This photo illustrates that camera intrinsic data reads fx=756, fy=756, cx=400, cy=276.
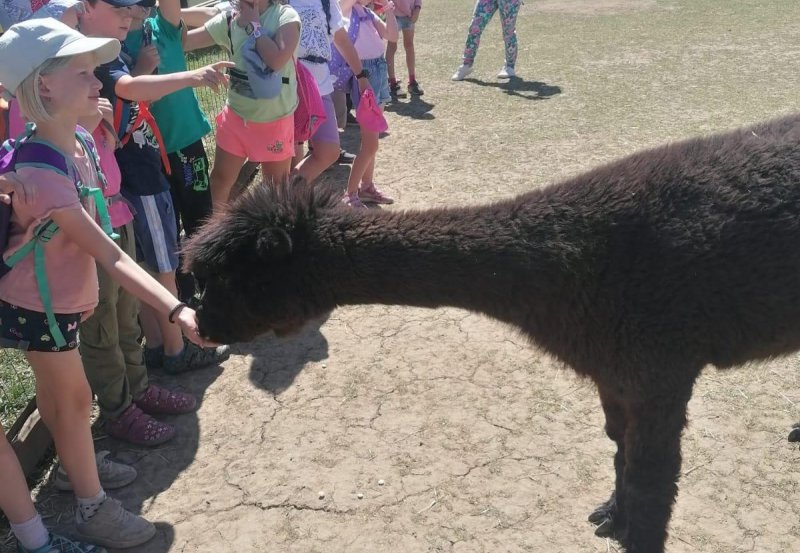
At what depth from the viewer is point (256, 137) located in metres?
4.34

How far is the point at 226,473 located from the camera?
3.23m

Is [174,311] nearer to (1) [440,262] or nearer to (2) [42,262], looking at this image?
(2) [42,262]

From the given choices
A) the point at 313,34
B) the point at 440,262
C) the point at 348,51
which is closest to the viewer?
the point at 440,262

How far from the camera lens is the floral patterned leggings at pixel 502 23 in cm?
966

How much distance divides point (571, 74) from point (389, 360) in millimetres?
6921

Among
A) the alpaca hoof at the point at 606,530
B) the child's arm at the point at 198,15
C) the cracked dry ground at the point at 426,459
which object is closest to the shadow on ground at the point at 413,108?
the child's arm at the point at 198,15

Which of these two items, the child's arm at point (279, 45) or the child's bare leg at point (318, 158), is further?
the child's bare leg at point (318, 158)

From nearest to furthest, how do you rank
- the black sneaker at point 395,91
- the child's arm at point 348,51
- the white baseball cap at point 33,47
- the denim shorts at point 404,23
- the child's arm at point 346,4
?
the white baseball cap at point 33,47 → the child's arm at point 348,51 → the child's arm at point 346,4 → the black sneaker at point 395,91 → the denim shorts at point 404,23

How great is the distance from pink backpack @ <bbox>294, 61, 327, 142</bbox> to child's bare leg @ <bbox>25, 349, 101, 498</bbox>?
249 centimetres

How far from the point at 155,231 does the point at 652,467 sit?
245 centimetres

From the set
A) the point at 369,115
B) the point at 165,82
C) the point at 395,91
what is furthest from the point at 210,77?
the point at 395,91

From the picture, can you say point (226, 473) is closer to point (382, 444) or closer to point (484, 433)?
point (382, 444)

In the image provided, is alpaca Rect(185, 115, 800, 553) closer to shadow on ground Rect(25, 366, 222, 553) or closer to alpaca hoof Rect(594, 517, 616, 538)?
alpaca hoof Rect(594, 517, 616, 538)

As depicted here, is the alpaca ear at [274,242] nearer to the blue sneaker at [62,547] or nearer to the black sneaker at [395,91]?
the blue sneaker at [62,547]
